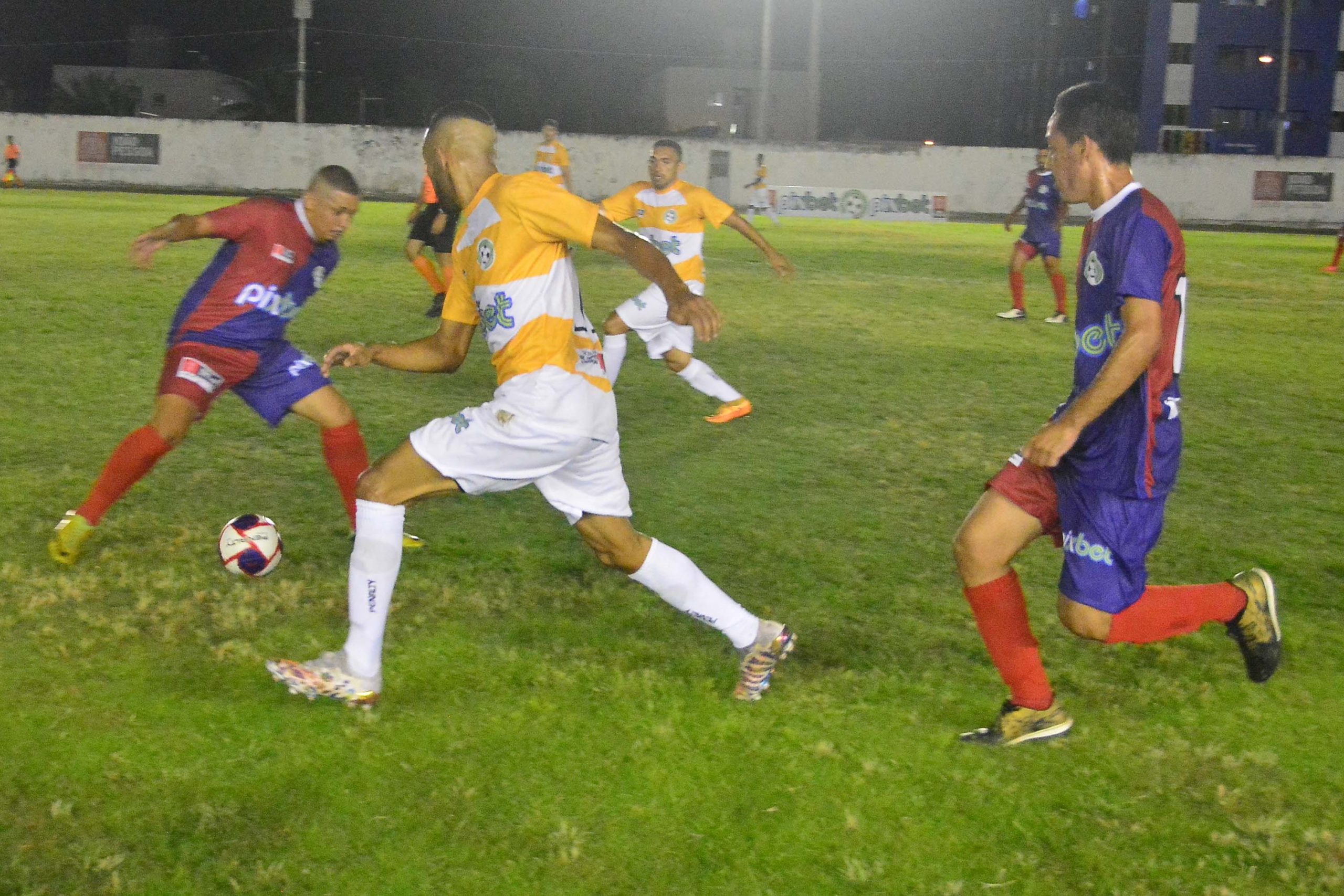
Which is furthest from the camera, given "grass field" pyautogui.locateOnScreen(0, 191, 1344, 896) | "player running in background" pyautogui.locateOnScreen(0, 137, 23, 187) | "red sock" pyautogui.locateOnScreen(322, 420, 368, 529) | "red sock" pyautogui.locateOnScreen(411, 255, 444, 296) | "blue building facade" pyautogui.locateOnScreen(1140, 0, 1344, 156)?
"blue building facade" pyautogui.locateOnScreen(1140, 0, 1344, 156)

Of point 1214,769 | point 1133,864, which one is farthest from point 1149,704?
point 1133,864

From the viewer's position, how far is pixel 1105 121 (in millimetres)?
3641

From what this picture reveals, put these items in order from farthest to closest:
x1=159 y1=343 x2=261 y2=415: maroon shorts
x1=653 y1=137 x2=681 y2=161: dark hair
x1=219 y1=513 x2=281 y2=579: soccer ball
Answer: x1=653 y1=137 x2=681 y2=161: dark hair
x1=159 y1=343 x2=261 y2=415: maroon shorts
x1=219 y1=513 x2=281 y2=579: soccer ball

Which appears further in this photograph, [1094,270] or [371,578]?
[371,578]

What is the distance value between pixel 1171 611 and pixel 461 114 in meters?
2.87

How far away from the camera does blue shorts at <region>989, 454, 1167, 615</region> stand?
3691 millimetres

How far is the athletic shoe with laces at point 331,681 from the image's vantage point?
4.14 metres

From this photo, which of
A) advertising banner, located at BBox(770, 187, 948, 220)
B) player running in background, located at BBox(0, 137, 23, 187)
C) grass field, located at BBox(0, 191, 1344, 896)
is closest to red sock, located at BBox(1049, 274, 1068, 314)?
grass field, located at BBox(0, 191, 1344, 896)

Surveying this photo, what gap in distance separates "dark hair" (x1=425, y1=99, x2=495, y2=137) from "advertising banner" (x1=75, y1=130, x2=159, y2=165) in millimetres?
40125

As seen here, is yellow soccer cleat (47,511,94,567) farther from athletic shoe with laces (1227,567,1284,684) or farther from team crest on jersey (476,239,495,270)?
athletic shoe with laces (1227,567,1284,684)

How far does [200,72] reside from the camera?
185 feet

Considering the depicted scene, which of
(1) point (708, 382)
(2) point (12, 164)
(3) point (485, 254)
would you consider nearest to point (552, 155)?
(1) point (708, 382)

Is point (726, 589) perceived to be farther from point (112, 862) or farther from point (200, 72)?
point (200, 72)

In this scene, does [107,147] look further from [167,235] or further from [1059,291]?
[167,235]
